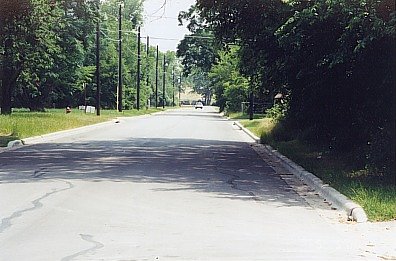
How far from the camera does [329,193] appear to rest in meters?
12.9

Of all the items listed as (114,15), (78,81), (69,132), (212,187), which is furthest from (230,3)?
(114,15)

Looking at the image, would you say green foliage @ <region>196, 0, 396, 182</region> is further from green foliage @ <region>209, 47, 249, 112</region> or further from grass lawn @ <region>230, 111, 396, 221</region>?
green foliage @ <region>209, 47, 249, 112</region>

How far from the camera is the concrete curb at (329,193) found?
10.7 metres

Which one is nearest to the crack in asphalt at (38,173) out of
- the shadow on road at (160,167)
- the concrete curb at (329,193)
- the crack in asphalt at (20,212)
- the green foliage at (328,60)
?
the shadow on road at (160,167)

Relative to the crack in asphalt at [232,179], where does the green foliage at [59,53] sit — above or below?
above

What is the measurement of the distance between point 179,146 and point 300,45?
10.2m

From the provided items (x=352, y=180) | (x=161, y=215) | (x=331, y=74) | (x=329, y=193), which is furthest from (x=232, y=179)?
(x=161, y=215)

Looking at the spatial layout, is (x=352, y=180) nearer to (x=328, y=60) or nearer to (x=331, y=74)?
(x=328, y=60)

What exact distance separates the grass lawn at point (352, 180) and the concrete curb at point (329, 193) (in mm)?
118

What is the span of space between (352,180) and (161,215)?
205 inches

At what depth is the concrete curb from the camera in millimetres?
10664

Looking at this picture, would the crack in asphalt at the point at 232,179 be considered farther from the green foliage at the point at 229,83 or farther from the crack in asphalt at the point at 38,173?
the green foliage at the point at 229,83

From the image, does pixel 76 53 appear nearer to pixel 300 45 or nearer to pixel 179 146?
pixel 179 146

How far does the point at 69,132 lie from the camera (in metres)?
35.9
